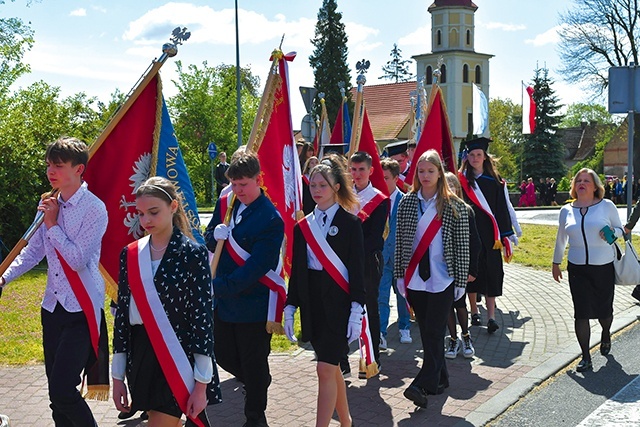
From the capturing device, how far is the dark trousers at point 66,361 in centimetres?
449

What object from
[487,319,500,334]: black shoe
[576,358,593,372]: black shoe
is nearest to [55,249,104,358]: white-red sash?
[576,358,593,372]: black shoe

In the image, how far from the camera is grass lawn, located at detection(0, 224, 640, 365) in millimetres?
8000

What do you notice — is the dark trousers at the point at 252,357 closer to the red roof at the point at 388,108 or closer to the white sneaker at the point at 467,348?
the white sneaker at the point at 467,348

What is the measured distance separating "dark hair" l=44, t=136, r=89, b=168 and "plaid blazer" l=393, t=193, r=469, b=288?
2.81 meters

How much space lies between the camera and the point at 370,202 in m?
6.83

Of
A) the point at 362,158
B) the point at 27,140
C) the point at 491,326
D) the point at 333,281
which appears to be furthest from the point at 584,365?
the point at 27,140

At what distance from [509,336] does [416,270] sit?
113 inches

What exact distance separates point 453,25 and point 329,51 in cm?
1913

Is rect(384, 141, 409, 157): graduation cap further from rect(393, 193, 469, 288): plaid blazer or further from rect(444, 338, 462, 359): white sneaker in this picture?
rect(393, 193, 469, 288): plaid blazer

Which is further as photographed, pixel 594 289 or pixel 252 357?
pixel 594 289

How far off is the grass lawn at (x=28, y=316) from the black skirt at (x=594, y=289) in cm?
292

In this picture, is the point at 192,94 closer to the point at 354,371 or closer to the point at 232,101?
the point at 232,101

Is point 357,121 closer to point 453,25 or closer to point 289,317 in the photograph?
point 289,317

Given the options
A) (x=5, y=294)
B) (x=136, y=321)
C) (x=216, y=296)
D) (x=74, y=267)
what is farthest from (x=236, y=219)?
(x=5, y=294)
